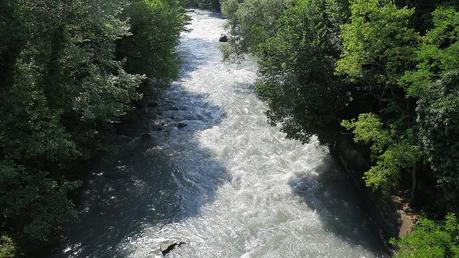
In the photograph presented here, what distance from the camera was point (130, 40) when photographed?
29516 millimetres

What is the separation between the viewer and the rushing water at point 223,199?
18.9 meters

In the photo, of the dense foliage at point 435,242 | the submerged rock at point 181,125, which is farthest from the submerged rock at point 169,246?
the submerged rock at point 181,125

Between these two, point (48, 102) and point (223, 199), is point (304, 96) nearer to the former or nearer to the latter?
point (223, 199)

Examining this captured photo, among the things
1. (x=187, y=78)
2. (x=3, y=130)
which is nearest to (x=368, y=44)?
(x=3, y=130)

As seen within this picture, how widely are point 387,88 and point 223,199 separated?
10493mm

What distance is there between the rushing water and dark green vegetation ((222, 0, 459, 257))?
8.47 feet

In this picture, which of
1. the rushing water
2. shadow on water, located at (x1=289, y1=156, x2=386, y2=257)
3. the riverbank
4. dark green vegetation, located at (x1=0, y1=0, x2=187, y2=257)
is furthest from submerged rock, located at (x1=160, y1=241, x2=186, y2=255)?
the riverbank

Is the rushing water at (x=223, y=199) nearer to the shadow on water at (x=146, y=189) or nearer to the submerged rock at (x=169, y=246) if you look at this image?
the shadow on water at (x=146, y=189)

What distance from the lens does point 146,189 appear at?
23609 mm

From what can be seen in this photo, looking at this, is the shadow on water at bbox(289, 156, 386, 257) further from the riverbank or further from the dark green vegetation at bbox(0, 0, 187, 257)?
the dark green vegetation at bbox(0, 0, 187, 257)

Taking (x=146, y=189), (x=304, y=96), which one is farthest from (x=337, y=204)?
(x=146, y=189)

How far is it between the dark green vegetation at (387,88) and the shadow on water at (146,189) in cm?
666

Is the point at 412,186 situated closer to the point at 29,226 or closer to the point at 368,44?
the point at 368,44

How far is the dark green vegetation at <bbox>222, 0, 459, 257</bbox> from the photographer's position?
14641mm
